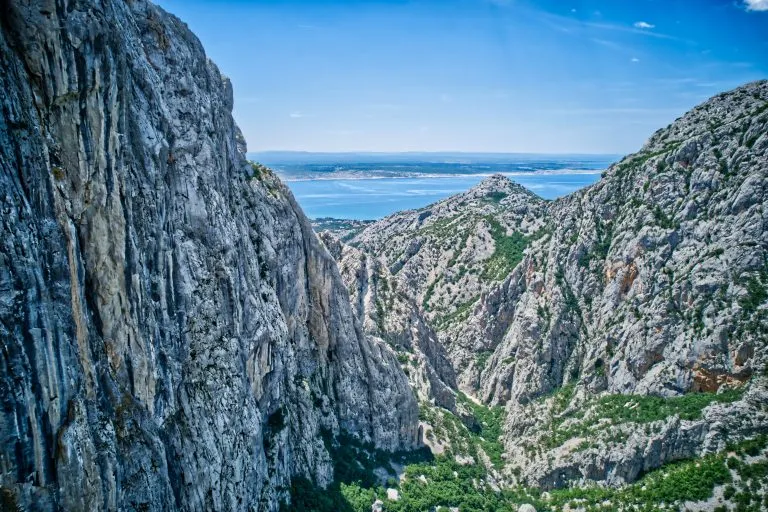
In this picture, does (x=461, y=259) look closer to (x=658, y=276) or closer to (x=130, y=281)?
(x=658, y=276)

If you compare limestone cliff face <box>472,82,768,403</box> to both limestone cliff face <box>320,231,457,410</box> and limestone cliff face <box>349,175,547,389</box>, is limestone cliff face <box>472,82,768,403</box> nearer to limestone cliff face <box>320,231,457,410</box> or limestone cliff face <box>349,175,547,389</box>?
limestone cliff face <box>349,175,547,389</box>

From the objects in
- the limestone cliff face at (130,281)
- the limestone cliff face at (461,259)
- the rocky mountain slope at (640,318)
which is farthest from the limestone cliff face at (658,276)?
the limestone cliff face at (130,281)

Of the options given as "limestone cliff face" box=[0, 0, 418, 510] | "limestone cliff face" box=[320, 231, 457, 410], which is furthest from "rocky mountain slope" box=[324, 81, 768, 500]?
"limestone cliff face" box=[0, 0, 418, 510]

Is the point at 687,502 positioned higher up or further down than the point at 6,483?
further down

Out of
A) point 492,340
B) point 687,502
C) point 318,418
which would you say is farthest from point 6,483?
point 492,340

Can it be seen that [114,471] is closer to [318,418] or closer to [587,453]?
[318,418]
